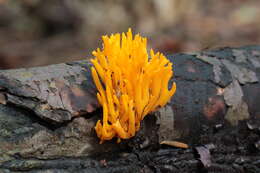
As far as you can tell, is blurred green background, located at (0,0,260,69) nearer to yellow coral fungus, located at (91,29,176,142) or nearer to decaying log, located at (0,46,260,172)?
decaying log, located at (0,46,260,172)

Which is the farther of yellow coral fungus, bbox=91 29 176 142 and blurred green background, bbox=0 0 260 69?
blurred green background, bbox=0 0 260 69

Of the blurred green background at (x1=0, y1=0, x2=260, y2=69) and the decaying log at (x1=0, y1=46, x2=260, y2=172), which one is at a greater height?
the blurred green background at (x1=0, y1=0, x2=260, y2=69)

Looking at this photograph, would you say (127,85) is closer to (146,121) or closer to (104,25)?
(146,121)

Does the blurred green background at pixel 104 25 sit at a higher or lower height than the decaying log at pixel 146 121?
higher

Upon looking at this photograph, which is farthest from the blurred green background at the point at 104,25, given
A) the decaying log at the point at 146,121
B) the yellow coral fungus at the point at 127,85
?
the yellow coral fungus at the point at 127,85

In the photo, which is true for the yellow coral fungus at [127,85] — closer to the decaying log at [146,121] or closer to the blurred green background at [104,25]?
the decaying log at [146,121]

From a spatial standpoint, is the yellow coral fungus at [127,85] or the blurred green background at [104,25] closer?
the yellow coral fungus at [127,85]

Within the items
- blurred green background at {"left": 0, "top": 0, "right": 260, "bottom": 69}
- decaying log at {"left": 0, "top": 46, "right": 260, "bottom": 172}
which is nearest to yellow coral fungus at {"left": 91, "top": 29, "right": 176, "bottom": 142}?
decaying log at {"left": 0, "top": 46, "right": 260, "bottom": 172}
